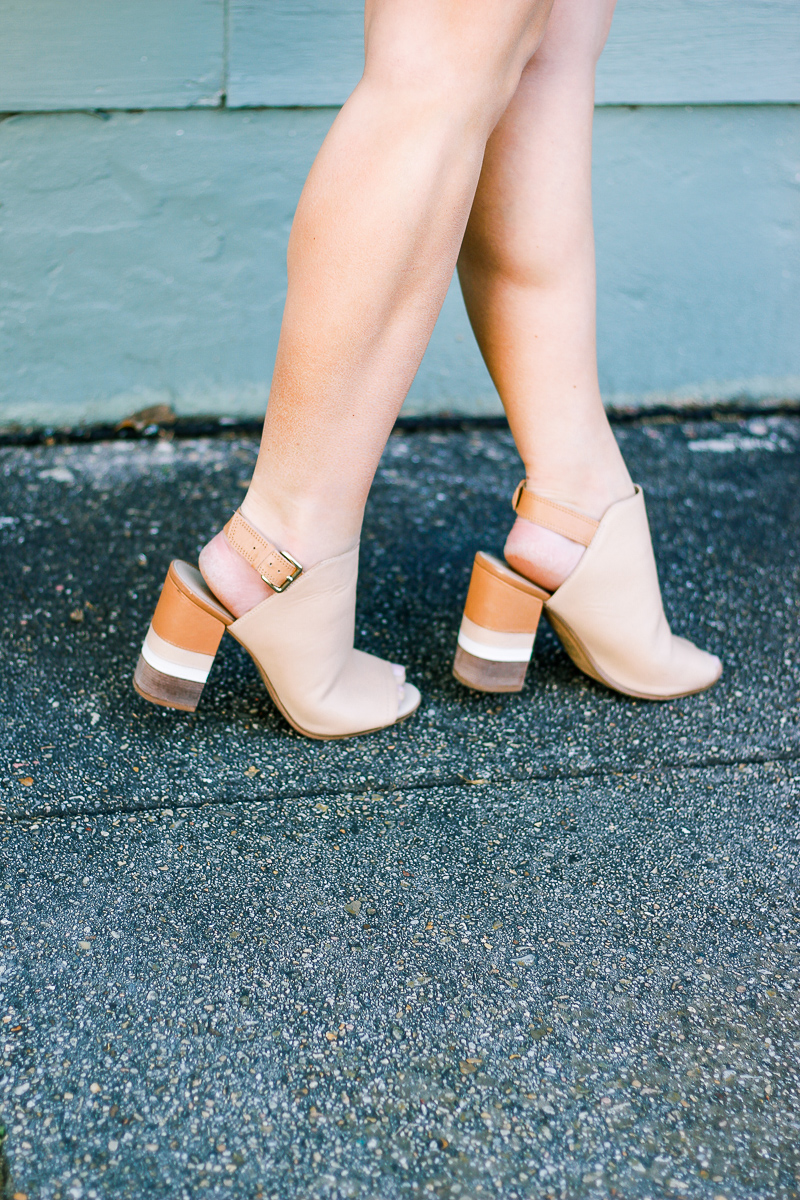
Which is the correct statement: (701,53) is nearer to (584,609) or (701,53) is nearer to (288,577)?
(584,609)

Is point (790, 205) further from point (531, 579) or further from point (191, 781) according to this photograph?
point (191, 781)

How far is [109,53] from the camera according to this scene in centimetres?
183

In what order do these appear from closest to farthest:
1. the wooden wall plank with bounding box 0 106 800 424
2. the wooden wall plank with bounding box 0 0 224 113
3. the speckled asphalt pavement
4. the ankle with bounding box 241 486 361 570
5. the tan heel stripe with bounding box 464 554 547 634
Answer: the speckled asphalt pavement < the ankle with bounding box 241 486 361 570 < the tan heel stripe with bounding box 464 554 547 634 < the wooden wall plank with bounding box 0 0 224 113 < the wooden wall plank with bounding box 0 106 800 424

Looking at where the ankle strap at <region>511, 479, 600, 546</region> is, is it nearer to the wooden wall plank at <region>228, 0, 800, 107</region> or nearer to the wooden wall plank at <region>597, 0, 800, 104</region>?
the wooden wall plank at <region>228, 0, 800, 107</region>

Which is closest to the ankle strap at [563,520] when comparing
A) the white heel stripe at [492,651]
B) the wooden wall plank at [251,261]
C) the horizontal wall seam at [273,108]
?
the white heel stripe at [492,651]

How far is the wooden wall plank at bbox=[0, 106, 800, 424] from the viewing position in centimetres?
193

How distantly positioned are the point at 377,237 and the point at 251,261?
3.96 ft

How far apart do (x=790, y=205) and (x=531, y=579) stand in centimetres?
151

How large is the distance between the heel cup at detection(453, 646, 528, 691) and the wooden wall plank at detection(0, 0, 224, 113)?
1.34 metres

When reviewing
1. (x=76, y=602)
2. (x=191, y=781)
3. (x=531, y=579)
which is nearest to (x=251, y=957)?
(x=191, y=781)

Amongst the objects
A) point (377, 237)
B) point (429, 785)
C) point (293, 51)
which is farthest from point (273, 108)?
point (429, 785)

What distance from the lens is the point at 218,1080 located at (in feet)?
2.77

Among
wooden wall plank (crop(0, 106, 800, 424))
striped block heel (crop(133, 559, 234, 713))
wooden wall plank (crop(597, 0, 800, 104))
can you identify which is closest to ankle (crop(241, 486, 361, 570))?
striped block heel (crop(133, 559, 234, 713))

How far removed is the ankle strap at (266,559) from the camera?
1.10 meters
